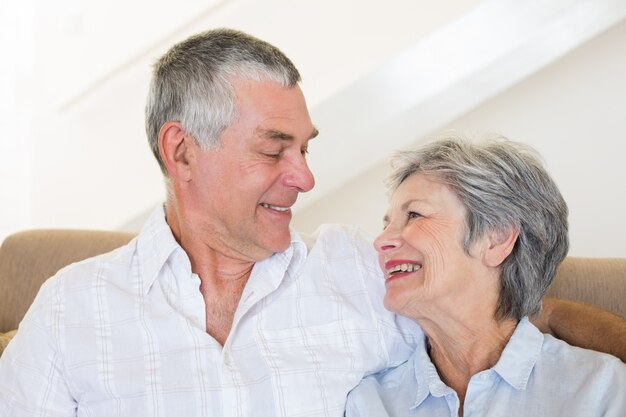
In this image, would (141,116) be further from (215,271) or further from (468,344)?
(468,344)

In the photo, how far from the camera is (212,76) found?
6.27ft

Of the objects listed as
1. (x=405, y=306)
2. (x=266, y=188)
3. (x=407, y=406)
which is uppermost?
(x=266, y=188)

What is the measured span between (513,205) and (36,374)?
1.03 metres

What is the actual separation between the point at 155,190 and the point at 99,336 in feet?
5.19

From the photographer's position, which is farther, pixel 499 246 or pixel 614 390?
pixel 499 246

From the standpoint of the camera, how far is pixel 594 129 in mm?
3506

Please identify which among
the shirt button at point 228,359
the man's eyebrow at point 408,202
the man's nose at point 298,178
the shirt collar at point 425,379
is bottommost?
the shirt collar at point 425,379

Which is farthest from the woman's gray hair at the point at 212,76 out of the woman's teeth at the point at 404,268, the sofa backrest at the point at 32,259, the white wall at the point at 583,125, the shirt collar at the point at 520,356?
the white wall at the point at 583,125

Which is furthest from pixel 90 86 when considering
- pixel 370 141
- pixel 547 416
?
pixel 547 416

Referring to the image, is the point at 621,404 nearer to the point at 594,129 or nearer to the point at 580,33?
the point at 580,33

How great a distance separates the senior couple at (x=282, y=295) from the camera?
179 cm

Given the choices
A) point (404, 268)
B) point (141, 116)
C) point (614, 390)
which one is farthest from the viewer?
point (141, 116)

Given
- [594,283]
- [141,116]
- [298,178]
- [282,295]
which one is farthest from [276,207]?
[141,116]

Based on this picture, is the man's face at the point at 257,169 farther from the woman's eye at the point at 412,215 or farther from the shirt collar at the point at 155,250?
the woman's eye at the point at 412,215
